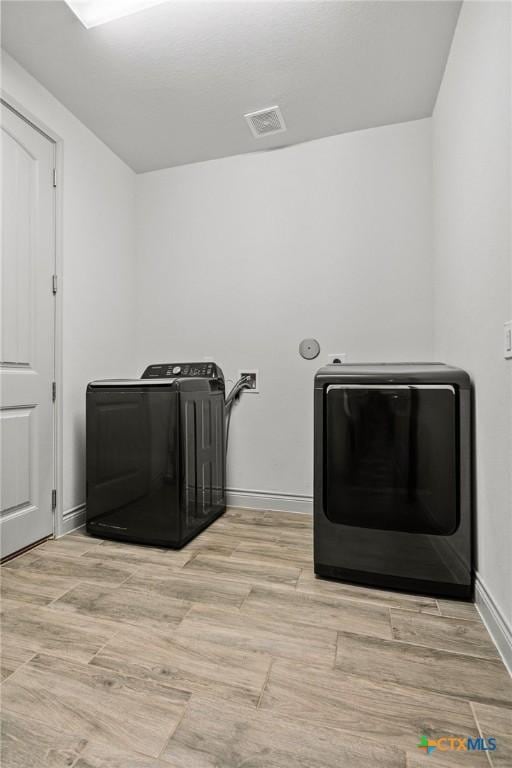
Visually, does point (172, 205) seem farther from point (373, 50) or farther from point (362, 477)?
point (362, 477)

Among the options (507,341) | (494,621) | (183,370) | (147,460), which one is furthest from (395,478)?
(183,370)

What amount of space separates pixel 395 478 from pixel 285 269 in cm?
147

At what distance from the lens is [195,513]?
1.95 metres

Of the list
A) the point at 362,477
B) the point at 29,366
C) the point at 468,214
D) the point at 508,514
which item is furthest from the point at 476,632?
the point at 29,366

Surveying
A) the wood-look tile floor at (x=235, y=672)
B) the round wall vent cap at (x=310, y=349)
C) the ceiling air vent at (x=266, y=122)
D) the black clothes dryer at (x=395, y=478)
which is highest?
the ceiling air vent at (x=266, y=122)

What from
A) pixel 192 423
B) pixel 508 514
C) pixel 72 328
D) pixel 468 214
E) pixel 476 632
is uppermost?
pixel 468 214

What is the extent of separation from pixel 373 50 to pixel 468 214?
93 centimetres

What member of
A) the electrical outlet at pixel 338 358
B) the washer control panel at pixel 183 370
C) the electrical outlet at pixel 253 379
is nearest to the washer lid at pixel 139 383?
the washer control panel at pixel 183 370

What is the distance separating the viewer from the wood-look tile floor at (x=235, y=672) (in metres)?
0.81

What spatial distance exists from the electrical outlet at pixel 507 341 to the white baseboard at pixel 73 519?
2.10 meters

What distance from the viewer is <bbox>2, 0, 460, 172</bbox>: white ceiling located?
155 cm

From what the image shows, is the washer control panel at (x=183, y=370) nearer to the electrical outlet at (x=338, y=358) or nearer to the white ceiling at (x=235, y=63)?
the electrical outlet at (x=338, y=358)

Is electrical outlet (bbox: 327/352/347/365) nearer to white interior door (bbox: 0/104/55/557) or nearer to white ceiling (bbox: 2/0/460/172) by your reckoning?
white ceiling (bbox: 2/0/460/172)

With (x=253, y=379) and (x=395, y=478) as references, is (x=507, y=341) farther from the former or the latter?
(x=253, y=379)
